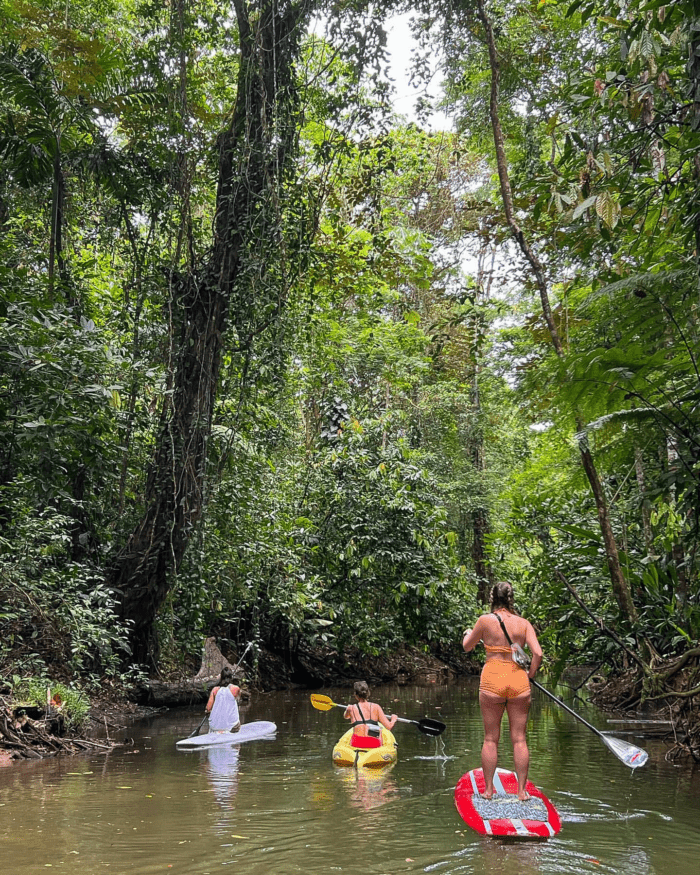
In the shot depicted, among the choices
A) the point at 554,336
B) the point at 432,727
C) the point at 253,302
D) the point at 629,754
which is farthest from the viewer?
the point at 253,302

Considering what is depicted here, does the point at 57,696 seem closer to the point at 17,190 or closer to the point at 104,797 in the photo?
the point at 104,797

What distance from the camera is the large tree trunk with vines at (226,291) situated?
486 inches

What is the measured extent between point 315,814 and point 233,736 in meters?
4.47

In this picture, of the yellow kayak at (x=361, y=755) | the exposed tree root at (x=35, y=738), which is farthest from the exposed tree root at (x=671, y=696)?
the exposed tree root at (x=35, y=738)

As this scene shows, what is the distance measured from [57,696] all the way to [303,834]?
17.7 ft

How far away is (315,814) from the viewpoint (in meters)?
6.72

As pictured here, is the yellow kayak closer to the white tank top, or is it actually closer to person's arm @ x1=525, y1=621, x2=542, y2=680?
the white tank top

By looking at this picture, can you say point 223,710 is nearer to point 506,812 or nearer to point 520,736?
point 520,736

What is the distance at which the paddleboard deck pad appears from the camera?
10395 millimetres

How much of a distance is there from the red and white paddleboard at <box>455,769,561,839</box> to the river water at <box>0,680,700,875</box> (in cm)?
10

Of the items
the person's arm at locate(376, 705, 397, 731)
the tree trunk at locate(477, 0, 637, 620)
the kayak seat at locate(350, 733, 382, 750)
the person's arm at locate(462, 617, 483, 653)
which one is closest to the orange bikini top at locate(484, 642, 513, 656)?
the person's arm at locate(462, 617, 483, 653)

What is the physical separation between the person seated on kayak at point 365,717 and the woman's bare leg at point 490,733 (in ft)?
10.9

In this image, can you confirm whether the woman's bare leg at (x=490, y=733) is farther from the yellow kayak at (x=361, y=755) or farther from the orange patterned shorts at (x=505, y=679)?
the yellow kayak at (x=361, y=755)

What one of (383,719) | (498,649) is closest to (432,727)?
(383,719)
